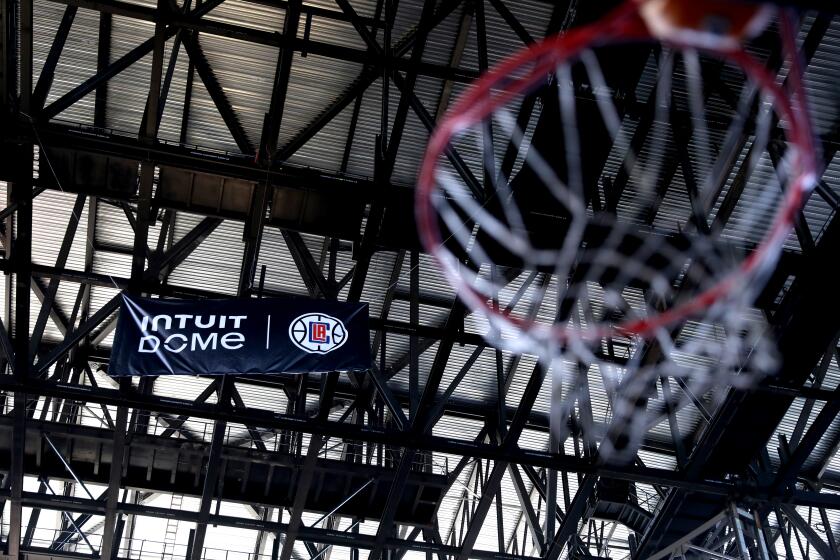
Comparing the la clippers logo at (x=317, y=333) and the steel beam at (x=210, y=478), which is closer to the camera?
the la clippers logo at (x=317, y=333)

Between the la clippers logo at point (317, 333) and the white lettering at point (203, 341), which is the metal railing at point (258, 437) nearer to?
the la clippers logo at point (317, 333)

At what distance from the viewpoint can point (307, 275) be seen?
22.7m

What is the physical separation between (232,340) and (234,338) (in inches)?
2.1

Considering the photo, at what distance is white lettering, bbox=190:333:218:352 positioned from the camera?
1903 cm

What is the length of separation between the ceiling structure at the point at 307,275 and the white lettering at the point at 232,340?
255 cm

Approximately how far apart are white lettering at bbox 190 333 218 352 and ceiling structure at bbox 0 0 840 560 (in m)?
2.68

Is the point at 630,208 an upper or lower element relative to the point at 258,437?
upper

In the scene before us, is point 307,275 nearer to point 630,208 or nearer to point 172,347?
point 172,347

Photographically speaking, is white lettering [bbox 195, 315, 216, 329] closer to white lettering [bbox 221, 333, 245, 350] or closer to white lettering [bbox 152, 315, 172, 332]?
white lettering [bbox 221, 333, 245, 350]

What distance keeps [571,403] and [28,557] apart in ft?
50.3

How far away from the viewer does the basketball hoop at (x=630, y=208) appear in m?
19.1

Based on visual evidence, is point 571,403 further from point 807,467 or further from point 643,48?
point 643,48

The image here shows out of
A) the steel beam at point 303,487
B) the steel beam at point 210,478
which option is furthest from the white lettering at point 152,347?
the steel beam at point 303,487

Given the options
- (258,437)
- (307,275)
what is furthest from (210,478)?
(307,275)
